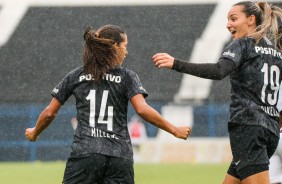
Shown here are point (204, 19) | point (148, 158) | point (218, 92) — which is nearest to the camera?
point (148, 158)

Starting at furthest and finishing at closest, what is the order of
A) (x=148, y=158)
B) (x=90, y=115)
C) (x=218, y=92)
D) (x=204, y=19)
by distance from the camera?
(x=204, y=19), (x=218, y=92), (x=148, y=158), (x=90, y=115)

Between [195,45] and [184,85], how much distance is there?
1.30m

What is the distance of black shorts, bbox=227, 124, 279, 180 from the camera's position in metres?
6.00

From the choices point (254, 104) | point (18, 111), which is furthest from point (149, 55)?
point (254, 104)

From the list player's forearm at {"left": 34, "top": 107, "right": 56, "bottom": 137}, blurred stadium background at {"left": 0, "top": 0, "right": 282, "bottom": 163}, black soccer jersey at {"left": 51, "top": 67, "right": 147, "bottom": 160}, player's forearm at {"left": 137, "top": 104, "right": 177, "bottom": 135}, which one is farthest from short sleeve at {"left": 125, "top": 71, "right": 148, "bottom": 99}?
blurred stadium background at {"left": 0, "top": 0, "right": 282, "bottom": 163}

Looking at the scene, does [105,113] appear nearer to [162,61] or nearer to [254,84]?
[162,61]

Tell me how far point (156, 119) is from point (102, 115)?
0.35m

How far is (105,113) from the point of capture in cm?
576

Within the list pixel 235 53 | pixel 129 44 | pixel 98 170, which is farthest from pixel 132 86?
pixel 129 44

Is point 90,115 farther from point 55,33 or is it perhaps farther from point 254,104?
point 55,33

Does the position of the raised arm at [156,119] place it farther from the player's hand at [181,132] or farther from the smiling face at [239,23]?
the smiling face at [239,23]

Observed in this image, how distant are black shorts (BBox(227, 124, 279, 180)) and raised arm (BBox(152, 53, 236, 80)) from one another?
0.44 metres

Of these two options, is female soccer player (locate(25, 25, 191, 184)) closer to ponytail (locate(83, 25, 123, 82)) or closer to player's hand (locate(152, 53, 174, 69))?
ponytail (locate(83, 25, 123, 82))

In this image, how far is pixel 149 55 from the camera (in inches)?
890
